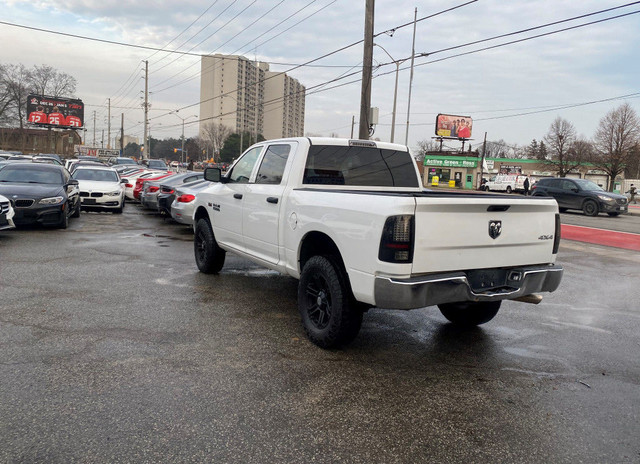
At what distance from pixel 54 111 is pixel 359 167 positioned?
7903 cm

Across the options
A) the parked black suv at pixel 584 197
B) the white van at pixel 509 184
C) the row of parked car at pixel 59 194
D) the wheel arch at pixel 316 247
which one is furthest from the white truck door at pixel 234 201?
the white van at pixel 509 184

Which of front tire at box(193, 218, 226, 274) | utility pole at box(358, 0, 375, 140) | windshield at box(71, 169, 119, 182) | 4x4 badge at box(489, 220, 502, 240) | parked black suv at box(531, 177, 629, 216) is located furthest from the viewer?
parked black suv at box(531, 177, 629, 216)

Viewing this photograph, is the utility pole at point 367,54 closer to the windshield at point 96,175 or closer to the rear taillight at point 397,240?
the windshield at point 96,175

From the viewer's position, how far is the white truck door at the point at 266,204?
5480mm

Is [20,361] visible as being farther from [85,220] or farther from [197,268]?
[85,220]

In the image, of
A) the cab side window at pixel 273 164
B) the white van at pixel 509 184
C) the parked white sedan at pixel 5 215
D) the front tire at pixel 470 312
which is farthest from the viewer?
the white van at pixel 509 184

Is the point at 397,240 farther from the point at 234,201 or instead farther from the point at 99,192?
the point at 99,192

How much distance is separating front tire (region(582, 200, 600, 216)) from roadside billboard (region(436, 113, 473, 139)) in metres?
45.7

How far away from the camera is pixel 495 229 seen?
4.16 metres

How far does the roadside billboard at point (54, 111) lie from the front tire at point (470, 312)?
78572 millimetres

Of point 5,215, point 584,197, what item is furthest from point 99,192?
point 584,197

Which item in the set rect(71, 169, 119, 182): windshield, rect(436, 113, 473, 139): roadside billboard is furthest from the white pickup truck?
rect(436, 113, 473, 139): roadside billboard

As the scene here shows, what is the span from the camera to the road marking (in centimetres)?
1316

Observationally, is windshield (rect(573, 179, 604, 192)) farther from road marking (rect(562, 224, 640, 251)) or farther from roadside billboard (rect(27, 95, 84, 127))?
roadside billboard (rect(27, 95, 84, 127))
